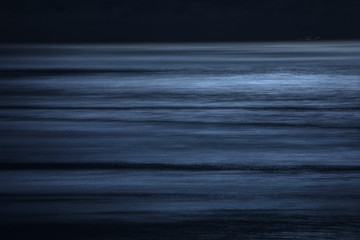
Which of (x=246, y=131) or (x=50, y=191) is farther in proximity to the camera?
(x=246, y=131)

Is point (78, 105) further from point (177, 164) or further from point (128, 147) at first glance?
point (177, 164)

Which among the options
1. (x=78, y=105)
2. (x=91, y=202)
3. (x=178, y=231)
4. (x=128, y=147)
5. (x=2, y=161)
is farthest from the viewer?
(x=78, y=105)

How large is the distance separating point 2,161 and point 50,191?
7.94ft

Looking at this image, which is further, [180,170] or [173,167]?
[173,167]

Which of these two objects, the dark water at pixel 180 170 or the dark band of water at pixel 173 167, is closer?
the dark water at pixel 180 170

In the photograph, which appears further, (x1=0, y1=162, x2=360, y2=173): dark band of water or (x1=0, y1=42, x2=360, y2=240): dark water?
(x1=0, y1=162, x2=360, y2=173): dark band of water

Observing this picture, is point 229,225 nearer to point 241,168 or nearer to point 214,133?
point 241,168

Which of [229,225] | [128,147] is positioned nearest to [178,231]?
[229,225]

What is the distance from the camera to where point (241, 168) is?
10375mm

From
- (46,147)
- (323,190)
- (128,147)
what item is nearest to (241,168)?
(323,190)

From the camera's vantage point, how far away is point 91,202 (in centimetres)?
830

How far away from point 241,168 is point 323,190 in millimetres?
1643

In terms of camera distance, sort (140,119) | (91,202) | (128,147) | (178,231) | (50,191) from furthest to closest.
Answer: (140,119) < (128,147) < (50,191) < (91,202) < (178,231)

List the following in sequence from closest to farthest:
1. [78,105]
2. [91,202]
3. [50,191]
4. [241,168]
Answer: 1. [91,202]
2. [50,191]
3. [241,168]
4. [78,105]
